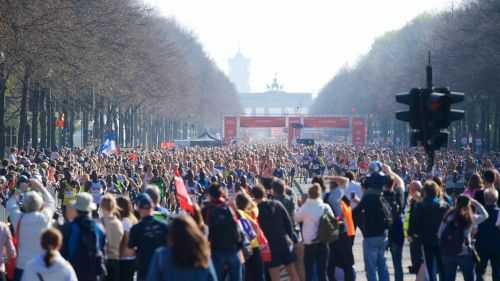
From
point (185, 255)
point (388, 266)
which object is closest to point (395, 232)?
point (388, 266)

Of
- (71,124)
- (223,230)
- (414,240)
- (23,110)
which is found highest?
(23,110)

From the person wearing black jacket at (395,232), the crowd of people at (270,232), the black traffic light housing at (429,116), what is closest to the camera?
the crowd of people at (270,232)

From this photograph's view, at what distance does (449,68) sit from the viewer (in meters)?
67.1

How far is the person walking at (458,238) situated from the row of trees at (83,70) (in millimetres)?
24199

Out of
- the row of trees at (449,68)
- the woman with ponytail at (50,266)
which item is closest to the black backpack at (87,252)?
the woman with ponytail at (50,266)

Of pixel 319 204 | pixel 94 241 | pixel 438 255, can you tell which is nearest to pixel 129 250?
pixel 94 241

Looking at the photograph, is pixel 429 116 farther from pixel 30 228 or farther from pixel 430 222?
pixel 30 228

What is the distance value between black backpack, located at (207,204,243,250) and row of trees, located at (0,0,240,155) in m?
24.6

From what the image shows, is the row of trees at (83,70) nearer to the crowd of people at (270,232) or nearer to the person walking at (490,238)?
the crowd of people at (270,232)

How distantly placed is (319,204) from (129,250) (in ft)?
9.15

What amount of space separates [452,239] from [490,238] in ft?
3.87

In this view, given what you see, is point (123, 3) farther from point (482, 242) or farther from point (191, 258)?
point (191, 258)

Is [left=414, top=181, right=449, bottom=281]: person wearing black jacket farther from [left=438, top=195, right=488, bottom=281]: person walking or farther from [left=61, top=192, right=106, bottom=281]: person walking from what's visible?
[left=61, top=192, right=106, bottom=281]: person walking

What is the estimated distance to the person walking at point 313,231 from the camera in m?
15.4
